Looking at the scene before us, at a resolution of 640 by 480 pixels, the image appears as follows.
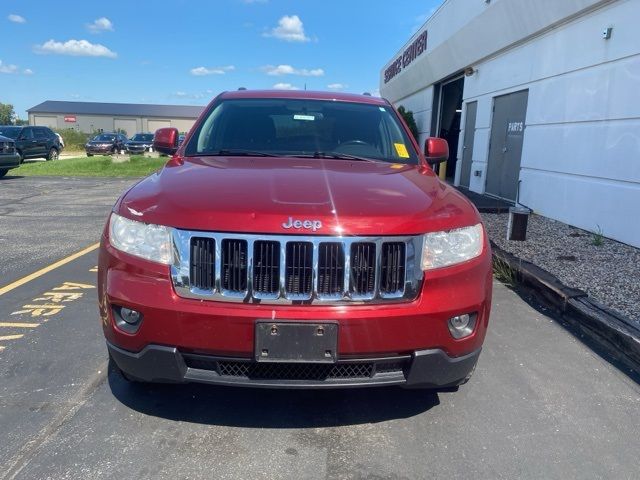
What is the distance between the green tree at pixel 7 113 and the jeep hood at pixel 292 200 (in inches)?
4565

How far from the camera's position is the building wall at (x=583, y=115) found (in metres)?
6.99

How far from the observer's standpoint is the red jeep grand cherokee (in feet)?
7.93

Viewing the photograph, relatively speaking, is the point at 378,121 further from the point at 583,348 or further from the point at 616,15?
the point at 616,15

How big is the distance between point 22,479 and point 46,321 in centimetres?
211

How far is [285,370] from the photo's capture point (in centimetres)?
252

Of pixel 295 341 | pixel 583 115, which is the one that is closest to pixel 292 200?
pixel 295 341

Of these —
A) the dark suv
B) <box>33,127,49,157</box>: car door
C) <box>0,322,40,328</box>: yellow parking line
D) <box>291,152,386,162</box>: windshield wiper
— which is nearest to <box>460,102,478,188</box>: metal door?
<box>291,152,386,162</box>: windshield wiper

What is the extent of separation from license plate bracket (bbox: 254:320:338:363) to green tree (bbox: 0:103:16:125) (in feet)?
383

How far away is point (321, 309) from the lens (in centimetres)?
242

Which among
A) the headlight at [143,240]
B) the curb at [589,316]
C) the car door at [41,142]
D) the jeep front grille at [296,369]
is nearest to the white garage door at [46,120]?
the car door at [41,142]

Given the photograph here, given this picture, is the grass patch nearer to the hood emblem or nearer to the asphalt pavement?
the asphalt pavement

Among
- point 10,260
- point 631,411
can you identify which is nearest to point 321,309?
point 631,411

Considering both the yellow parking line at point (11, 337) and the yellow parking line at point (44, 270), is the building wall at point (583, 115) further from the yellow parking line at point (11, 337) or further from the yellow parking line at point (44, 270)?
the yellow parking line at point (44, 270)

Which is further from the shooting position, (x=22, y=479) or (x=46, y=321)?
(x=46, y=321)
